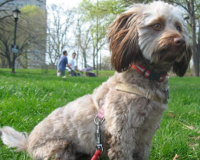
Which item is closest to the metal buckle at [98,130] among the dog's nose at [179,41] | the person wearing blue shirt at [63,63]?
the dog's nose at [179,41]

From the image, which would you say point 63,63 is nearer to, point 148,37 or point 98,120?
point 98,120

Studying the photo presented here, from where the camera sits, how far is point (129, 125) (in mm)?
2178

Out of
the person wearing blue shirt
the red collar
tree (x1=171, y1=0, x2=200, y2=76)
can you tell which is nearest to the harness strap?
the red collar

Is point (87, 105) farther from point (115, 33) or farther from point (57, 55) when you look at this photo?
point (57, 55)

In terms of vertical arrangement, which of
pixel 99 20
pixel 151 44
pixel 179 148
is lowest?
pixel 179 148

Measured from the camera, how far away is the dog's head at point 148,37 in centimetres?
213

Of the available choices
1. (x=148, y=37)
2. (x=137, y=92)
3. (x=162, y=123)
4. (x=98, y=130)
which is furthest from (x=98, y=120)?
(x=162, y=123)

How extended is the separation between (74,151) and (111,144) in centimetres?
58

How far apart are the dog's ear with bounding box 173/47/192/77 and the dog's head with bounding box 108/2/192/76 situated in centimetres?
3

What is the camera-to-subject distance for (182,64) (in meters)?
2.57

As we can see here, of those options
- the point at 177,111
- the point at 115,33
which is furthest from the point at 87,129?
the point at 177,111

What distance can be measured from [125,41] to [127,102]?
25.0 inches

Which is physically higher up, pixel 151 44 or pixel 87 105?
pixel 151 44

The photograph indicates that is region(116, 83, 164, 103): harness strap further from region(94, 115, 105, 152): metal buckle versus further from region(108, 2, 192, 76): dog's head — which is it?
region(94, 115, 105, 152): metal buckle
